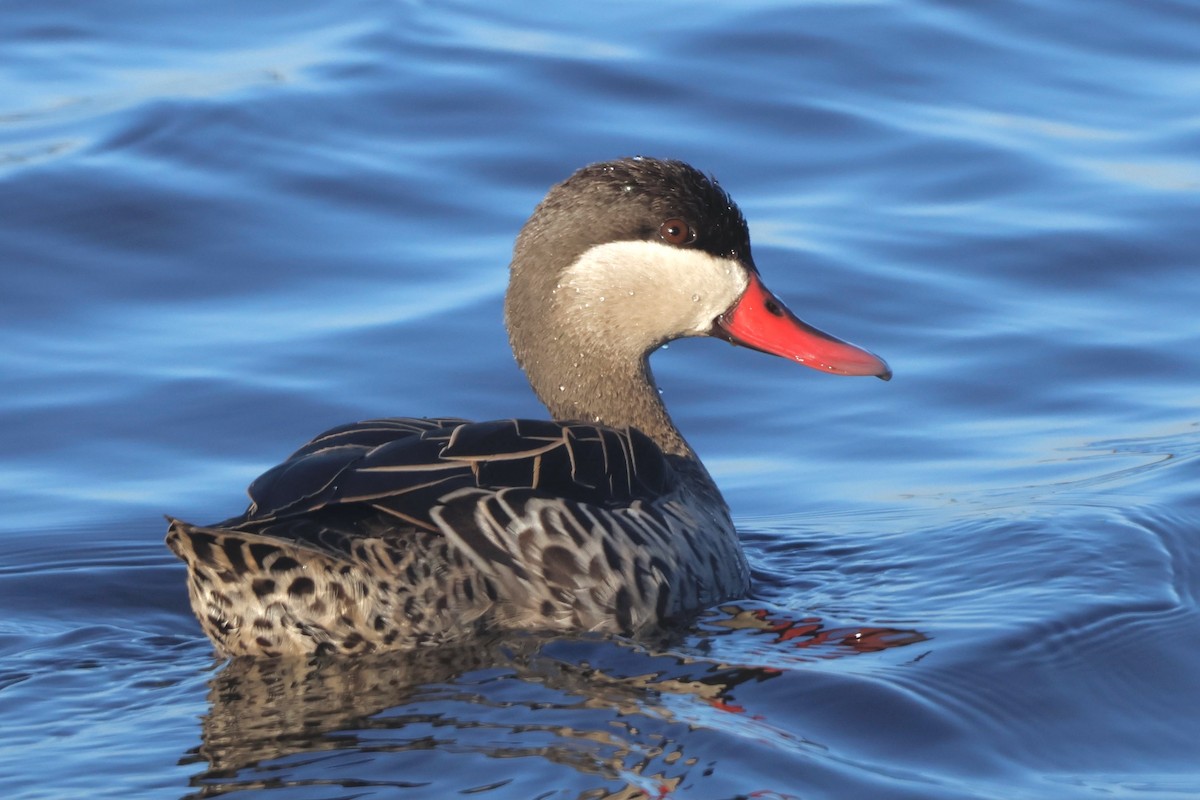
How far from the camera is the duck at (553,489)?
5.66 m

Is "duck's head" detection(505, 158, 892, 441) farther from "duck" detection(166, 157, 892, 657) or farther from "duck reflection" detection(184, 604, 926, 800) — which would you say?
"duck reflection" detection(184, 604, 926, 800)

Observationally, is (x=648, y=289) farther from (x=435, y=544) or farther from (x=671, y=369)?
(x=671, y=369)

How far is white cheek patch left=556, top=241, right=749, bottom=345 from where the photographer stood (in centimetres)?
693

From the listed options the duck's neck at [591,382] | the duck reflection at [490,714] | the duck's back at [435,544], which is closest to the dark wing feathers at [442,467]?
the duck's back at [435,544]

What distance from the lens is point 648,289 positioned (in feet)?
23.0

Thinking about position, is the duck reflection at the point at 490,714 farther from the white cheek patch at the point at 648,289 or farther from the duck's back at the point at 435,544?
the white cheek patch at the point at 648,289

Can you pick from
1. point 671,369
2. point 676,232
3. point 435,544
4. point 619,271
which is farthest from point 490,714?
point 671,369

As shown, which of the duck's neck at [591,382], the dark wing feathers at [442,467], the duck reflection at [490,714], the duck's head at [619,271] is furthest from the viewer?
the duck's neck at [591,382]

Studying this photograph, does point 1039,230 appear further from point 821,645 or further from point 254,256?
point 821,645

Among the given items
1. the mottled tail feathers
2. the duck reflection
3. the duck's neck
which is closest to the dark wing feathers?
the mottled tail feathers

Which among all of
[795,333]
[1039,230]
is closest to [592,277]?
[795,333]

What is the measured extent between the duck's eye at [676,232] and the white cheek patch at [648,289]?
3 cm

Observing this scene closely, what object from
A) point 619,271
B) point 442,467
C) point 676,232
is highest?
point 676,232

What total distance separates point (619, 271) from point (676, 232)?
0.25 metres
